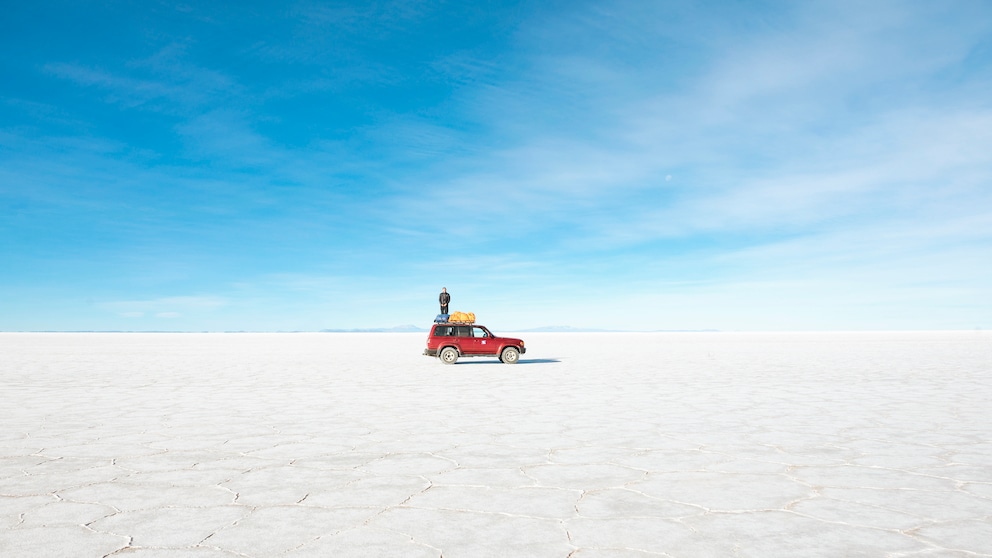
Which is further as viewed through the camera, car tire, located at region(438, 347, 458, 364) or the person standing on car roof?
the person standing on car roof

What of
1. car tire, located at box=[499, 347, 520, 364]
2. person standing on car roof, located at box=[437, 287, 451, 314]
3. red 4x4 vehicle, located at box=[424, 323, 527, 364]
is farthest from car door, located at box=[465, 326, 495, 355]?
person standing on car roof, located at box=[437, 287, 451, 314]

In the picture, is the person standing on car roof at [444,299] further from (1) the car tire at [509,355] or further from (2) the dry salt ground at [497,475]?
(2) the dry salt ground at [497,475]

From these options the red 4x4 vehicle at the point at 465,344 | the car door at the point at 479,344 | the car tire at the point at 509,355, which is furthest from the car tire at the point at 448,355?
the car tire at the point at 509,355

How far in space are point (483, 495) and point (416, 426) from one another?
145 inches

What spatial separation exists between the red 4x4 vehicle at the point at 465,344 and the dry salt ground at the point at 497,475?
9.20 m

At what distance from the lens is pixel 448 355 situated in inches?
851

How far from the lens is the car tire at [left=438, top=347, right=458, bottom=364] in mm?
21531

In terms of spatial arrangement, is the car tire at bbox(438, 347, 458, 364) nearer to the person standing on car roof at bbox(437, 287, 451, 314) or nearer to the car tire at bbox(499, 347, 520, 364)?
the car tire at bbox(499, 347, 520, 364)

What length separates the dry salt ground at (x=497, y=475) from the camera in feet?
13.6

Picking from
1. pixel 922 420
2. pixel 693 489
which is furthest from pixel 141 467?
pixel 922 420

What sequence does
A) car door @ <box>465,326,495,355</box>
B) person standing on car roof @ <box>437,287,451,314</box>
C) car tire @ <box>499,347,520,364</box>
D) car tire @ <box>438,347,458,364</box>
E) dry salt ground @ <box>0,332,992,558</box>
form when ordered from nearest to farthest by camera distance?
dry salt ground @ <box>0,332,992,558</box>
car tire @ <box>438,347,458,364</box>
car door @ <box>465,326,495,355</box>
car tire @ <box>499,347,520,364</box>
person standing on car roof @ <box>437,287,451,314</box>

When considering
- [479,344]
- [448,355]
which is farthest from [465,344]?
[448,355]

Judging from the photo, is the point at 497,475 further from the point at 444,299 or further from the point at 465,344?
the point at 444,299

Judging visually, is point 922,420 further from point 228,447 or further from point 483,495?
point 228,447
